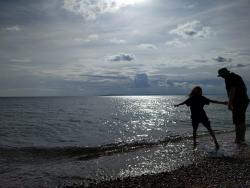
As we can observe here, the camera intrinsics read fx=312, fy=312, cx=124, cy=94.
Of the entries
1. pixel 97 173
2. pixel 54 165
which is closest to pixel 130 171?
pixel 97 173

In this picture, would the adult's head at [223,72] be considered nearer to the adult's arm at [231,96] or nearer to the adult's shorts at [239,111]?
the adult's arm at [231,96]

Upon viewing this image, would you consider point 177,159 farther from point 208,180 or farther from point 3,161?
point 3,161

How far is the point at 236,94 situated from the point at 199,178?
18.9 feet

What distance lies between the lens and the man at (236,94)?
526 inches

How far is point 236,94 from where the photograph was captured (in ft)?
45.0

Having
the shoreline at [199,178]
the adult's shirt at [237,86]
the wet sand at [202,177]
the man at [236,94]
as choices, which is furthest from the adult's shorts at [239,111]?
the shoreline at [199,178]

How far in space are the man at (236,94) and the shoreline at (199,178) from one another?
9.45 feet

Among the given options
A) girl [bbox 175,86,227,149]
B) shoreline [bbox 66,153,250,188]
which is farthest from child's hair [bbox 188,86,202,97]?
shoreline [bbox 66,153,250,188]

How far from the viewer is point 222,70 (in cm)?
1335

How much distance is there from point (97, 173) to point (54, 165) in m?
3.18

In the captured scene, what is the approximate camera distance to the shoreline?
8.75 m

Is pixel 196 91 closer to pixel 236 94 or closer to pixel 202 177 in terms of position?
pixel 236 94

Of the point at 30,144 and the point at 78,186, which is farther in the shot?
the point at 30,144

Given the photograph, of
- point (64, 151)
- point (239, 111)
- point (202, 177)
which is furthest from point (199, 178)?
point (64, 151)
